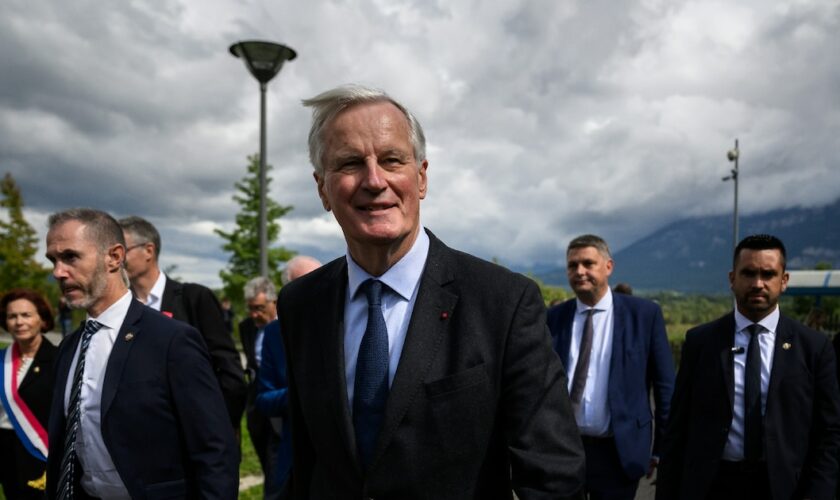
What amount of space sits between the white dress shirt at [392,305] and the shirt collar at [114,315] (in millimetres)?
1553

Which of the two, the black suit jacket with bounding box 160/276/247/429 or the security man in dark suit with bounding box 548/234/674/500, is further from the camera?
the black suit jacket with bounding box 160/276/247/429

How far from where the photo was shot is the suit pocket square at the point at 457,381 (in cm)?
172

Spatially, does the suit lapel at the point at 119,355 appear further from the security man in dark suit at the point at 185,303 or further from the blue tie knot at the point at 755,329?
the blue tie knot at the point at 755,329

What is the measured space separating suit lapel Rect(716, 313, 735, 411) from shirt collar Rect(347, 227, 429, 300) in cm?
266

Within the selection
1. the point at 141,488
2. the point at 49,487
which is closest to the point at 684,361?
the point at 141,488

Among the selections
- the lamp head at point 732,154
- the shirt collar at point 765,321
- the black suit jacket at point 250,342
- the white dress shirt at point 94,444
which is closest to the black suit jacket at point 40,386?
the black suit jacket at point 250,342

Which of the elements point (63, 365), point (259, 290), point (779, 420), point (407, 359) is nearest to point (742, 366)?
point (779, 420)

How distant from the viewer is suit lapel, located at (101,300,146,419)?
2.74m

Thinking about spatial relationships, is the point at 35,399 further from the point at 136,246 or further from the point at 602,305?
the point at 602,305

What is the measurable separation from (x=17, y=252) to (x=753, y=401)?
35817 mm

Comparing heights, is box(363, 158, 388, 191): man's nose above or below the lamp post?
below

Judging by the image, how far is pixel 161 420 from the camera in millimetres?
2805

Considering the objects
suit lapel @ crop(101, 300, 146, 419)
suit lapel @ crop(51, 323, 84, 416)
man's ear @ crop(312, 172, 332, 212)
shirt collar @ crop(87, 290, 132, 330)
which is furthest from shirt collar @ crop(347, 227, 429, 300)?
suit lapel @ crop(51, 323, 84, 416)

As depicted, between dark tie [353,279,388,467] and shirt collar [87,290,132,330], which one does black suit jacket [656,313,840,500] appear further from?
shirt collar [87,290,132,330]
